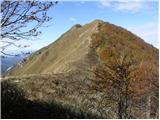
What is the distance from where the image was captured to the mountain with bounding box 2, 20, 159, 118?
17438mm

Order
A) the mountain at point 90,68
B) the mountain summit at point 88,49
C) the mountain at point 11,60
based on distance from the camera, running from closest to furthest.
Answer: the mountain at point 11,60, the mountain at point 90,68, the mountain summit at point 88,49

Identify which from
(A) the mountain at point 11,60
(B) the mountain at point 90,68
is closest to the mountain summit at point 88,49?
(B) the mountain at point 90,68

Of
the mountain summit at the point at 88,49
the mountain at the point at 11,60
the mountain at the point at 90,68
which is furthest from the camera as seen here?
the mountain summit at the point at 88,49

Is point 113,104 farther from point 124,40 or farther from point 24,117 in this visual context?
point 124,40

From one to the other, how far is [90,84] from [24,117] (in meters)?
17.3

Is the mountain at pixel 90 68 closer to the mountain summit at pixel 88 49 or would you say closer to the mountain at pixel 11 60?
the mountain summit at pixel 88 49

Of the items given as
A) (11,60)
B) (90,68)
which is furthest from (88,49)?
(11,60)

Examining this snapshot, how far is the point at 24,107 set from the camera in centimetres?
880

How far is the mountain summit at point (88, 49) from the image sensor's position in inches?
1575

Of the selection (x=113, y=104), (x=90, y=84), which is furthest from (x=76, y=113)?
(x=90, y=84)

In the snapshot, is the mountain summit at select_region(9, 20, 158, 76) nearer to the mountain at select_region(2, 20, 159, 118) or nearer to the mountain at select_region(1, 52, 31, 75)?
the mountain at select_region(2, 20, 159, 118)

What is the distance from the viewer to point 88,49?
42.2 metres

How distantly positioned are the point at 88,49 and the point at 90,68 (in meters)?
10.9

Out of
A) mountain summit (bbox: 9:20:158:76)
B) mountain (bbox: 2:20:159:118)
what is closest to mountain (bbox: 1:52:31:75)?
mountain (bbox: 2:20:159:118)
